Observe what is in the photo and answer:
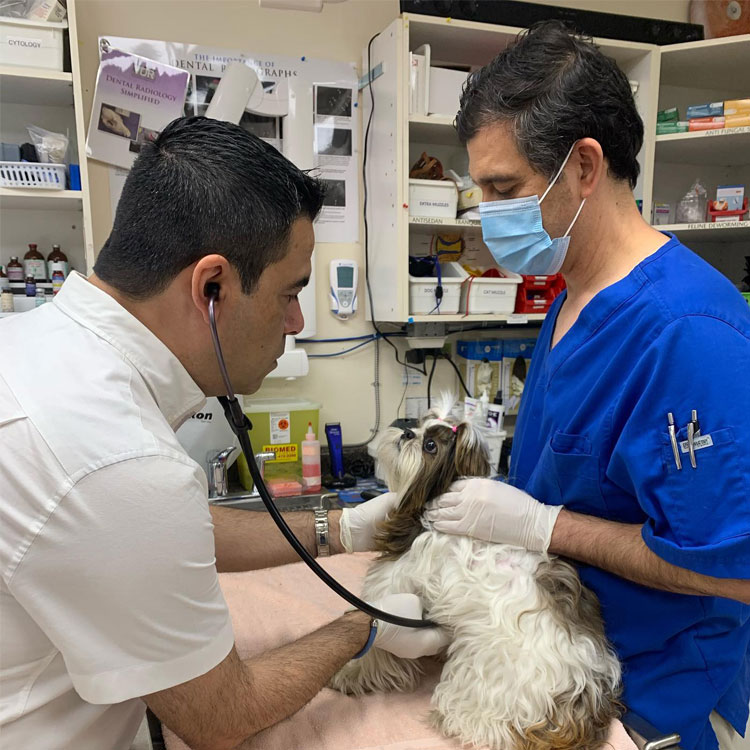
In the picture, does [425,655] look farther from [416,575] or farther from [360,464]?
[360,464]

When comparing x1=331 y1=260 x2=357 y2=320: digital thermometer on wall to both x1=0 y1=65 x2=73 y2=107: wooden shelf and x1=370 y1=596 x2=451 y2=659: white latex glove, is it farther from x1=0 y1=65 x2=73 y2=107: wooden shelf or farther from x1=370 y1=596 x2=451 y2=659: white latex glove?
x1=370 y1=596 x2=451 y2=659: white latex glove

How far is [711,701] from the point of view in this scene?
3.18ft

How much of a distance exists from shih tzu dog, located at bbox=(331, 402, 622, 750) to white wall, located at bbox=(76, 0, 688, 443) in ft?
3.96

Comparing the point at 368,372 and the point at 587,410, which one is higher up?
the point at 587,410

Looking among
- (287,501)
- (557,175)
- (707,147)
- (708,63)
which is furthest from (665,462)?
(708,63)

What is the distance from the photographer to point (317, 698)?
1.11 meters

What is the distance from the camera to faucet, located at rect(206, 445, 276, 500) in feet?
6.45

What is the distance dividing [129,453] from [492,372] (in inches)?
82.0

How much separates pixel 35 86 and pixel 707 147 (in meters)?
2.64

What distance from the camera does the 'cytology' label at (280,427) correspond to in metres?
2.17

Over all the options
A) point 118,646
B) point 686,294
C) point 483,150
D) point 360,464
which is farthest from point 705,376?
point 360,464

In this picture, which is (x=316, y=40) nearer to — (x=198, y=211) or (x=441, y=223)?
(x=441, y=223)

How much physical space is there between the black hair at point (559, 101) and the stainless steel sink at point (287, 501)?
1.38 meters

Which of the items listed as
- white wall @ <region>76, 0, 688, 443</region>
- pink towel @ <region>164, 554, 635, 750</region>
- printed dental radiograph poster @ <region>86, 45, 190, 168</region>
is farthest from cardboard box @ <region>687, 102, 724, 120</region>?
pink towel @ <region>164, 554, 635, 750</region>
